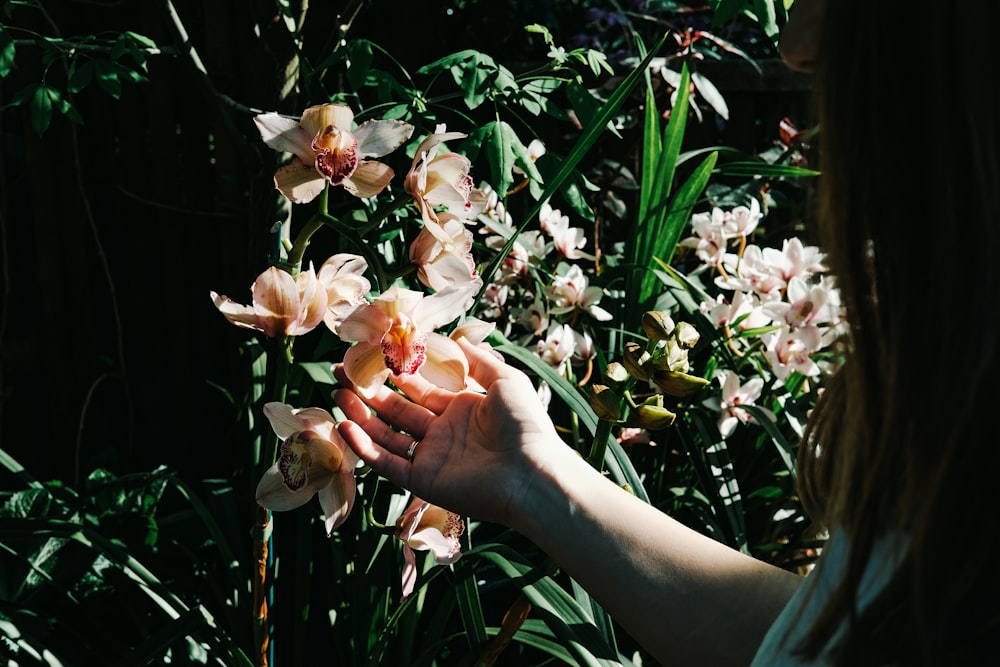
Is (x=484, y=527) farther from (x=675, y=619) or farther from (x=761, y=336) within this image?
(x=675, y=619)

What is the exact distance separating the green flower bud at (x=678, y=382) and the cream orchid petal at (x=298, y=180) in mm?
401

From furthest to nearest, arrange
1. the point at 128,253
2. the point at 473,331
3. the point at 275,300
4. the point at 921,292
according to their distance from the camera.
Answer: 1. the point at 128,253
2. the point at 473,331
3. the point at 275,300
4. the point at 921,292

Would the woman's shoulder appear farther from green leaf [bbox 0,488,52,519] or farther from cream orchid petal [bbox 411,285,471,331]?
green leaf [bbox 0,488,52,519]

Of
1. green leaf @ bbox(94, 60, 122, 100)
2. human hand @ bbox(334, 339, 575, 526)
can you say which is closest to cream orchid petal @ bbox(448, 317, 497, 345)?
human hand @ bbox(334, 339, 575, 526)

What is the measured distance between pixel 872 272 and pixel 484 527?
1161mm

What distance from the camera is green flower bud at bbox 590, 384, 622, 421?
0.86 meters

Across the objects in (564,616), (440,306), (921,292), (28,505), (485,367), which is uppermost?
(921,292)

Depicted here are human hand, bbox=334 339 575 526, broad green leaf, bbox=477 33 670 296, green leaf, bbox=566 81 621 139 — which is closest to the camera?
human hand, bbox=334 339 575 526

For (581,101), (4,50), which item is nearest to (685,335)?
(581,101)

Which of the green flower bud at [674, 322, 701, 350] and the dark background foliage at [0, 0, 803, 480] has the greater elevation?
the green flower bud at [674, 322, 701, 350]

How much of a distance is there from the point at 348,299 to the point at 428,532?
0.93ft

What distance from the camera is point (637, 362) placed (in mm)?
890

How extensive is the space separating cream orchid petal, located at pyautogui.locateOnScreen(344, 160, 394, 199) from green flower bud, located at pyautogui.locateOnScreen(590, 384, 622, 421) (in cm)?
31

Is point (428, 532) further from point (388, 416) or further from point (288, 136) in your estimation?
point (288, 136)
